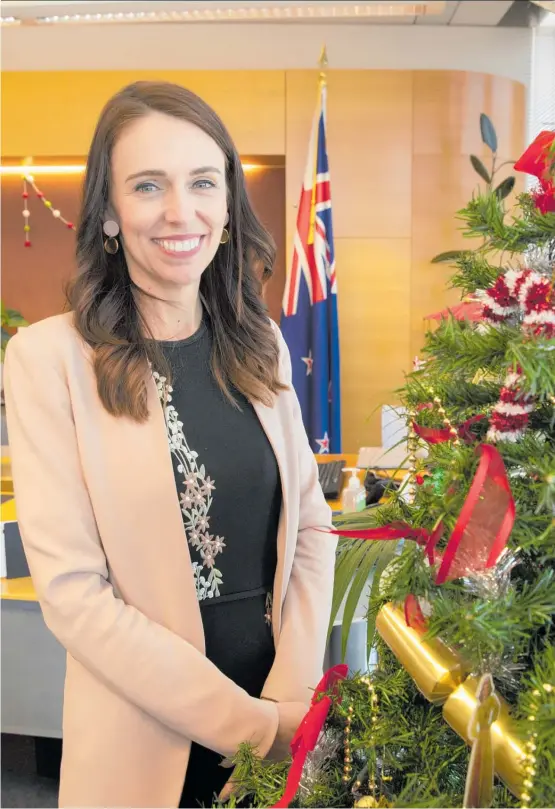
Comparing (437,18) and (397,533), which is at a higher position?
Result: (437,18)

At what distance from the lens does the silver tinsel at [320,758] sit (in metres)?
0.83

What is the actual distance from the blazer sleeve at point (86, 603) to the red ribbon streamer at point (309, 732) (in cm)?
32

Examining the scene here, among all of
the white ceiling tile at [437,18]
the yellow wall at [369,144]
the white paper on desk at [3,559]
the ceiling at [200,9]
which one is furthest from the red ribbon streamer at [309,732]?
the white ceiling tile at [437,18]

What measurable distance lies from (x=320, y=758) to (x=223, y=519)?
1.70 ft

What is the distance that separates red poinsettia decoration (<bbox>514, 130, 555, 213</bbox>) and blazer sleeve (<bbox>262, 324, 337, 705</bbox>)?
71cm

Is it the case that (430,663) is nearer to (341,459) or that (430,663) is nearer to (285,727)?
(285,727)

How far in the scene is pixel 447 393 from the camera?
80 cm

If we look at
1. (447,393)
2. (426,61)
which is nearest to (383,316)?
(426,61)

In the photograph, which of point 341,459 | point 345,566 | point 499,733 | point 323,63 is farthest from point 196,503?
point 323,63

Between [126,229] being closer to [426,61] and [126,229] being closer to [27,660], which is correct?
[27,660]

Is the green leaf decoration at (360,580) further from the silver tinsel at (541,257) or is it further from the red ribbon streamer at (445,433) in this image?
the silver tinsel at (541,257)

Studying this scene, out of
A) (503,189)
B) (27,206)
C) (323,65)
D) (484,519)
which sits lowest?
(484,519)

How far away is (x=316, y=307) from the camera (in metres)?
5.12

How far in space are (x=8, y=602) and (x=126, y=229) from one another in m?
1.89
